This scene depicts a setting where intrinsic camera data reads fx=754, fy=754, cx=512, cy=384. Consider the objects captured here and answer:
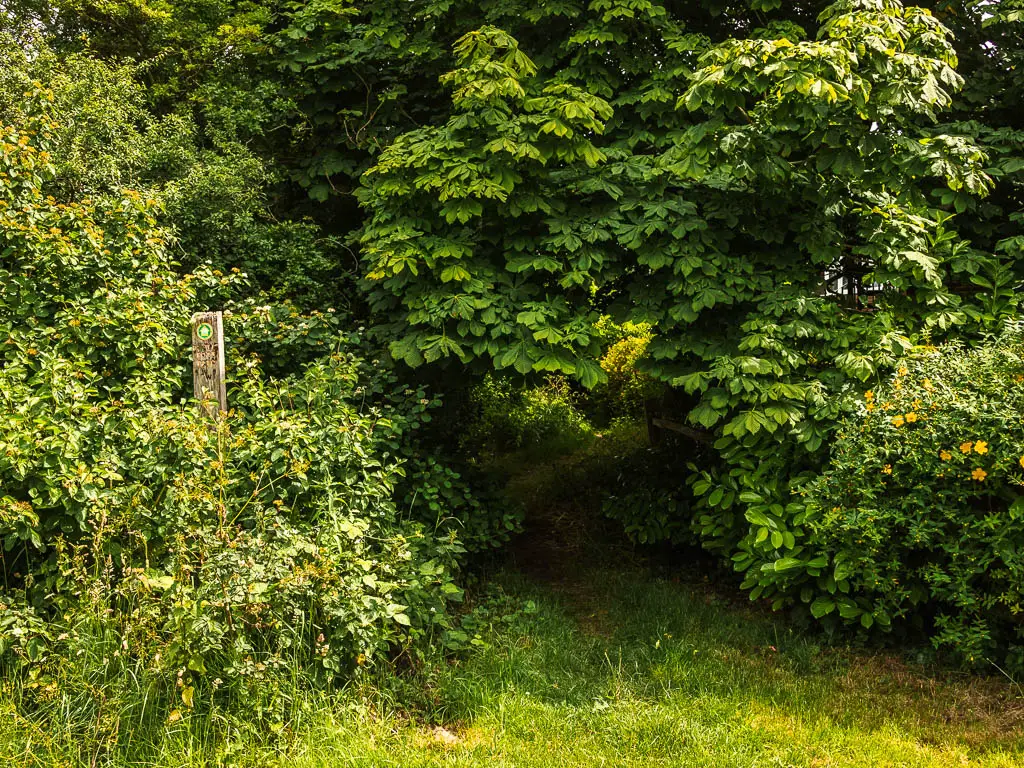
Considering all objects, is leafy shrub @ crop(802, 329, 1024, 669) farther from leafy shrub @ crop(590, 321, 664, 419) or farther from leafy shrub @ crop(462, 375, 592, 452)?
leafy shrub @ crop(590, 321, 664, 419)

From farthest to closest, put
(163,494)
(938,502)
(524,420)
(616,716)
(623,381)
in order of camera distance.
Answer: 1. (623,381)
2. (524,420)
3. (938,502)
4. (616,716)
5. (163,494)

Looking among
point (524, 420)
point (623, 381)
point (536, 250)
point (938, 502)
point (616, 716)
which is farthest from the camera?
point (623, 381)

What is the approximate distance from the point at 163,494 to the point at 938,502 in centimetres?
428

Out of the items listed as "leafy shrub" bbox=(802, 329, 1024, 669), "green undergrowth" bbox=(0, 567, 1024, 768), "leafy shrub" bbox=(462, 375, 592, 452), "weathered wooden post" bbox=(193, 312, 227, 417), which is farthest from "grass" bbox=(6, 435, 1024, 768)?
"leafy shrub" bbox=(462, 375, 592, 452)

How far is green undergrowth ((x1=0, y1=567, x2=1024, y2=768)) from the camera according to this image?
3.31 meters

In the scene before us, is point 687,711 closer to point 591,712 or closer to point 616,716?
point 616,716

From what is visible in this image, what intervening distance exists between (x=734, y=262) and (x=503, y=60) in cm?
213

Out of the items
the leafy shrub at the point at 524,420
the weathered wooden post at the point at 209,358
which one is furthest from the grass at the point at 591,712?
the leafy shrub at the point at 524,420

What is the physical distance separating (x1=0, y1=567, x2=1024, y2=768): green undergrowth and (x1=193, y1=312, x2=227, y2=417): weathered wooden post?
5.74 feet

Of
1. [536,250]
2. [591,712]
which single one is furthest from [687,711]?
[536,250]

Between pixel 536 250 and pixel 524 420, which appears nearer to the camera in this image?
pixel 536 250

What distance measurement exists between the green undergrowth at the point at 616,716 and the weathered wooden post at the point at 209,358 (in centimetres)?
175

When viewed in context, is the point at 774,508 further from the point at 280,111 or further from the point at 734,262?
the point at 280,111

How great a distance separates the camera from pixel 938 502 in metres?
4.37
